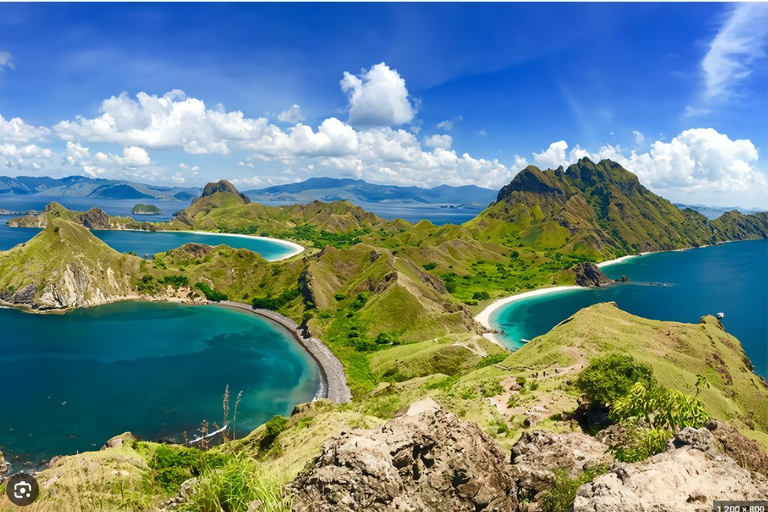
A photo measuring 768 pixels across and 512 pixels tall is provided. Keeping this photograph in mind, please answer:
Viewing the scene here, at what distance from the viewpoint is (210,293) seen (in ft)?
538

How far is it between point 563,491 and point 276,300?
144 metres

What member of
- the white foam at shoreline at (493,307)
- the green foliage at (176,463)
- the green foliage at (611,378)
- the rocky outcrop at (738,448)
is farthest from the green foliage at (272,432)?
the white foam at shoreline at (493,307)

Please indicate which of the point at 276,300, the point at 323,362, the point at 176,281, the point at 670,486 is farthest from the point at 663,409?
the point at 176,281

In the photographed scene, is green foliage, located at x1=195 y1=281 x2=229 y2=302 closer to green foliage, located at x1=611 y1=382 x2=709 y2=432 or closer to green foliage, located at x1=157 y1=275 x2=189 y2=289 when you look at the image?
green foliage, located at x1=157 y1=275 x2=189 y2=289

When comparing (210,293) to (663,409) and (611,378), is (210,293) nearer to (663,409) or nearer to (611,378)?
(611,378)

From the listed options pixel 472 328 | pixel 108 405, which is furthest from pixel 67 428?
pixel 472 328

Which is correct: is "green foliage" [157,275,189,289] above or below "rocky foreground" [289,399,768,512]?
below

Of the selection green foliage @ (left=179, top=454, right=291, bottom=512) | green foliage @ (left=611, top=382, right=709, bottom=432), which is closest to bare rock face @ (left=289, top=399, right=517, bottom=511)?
green foliage @ (left=179, top=454, right=291, bottom=512)

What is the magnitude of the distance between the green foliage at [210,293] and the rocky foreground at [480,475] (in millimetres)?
Answer: 160883

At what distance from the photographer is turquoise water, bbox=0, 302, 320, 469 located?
70062mm

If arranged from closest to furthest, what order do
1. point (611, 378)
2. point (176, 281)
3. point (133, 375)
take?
1. point (611, 378)
2. point (133, 375)
3. point (176, 281)

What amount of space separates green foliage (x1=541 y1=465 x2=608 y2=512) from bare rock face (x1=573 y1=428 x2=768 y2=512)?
282 centimetres

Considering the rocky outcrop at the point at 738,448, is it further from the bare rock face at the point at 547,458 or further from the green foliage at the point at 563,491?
the green foliage at the point at 563,491

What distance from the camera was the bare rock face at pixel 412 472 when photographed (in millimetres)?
14797
